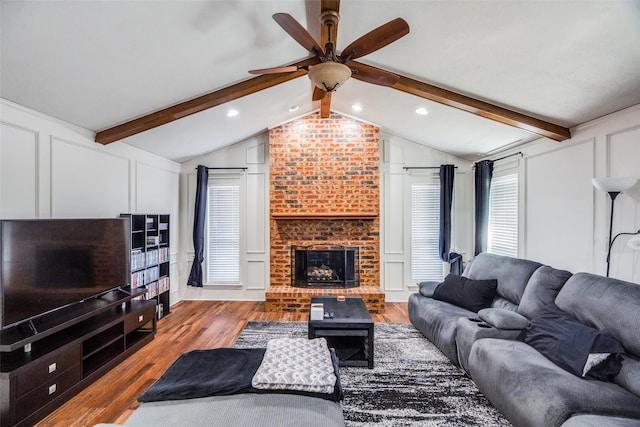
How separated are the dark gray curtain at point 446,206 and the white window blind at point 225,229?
3424mm

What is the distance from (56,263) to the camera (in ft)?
8.40

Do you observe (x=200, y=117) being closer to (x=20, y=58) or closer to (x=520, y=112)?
(x=20, y=58)

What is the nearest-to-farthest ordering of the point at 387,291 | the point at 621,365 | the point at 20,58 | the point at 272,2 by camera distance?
the point at 621,365
the point at 20,58
the point at 272,2
the point at 387,291

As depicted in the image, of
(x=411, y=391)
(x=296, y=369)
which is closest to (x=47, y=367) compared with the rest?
(x=296, y=369)

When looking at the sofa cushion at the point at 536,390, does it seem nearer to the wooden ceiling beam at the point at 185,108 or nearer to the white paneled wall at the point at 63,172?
the wooden ceiling beam at the point at 185,108

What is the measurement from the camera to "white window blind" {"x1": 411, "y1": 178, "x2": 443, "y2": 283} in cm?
525

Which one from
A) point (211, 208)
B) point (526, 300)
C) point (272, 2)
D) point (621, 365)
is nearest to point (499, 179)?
point (526, 300)

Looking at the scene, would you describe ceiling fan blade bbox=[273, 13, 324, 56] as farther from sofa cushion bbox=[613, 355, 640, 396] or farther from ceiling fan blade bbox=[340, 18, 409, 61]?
sofa cushion bbox=[613, 355, 640, 396]

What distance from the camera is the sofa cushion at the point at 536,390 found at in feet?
5.42

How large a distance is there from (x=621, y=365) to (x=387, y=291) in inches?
137

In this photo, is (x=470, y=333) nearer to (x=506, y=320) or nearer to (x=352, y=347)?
(x=506, y=320)

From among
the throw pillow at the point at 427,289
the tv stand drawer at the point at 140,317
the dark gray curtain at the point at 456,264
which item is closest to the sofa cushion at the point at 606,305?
the throw pillow at the point at 427,289

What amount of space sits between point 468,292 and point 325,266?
2.27 meters

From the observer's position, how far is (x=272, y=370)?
1876 millimetres
